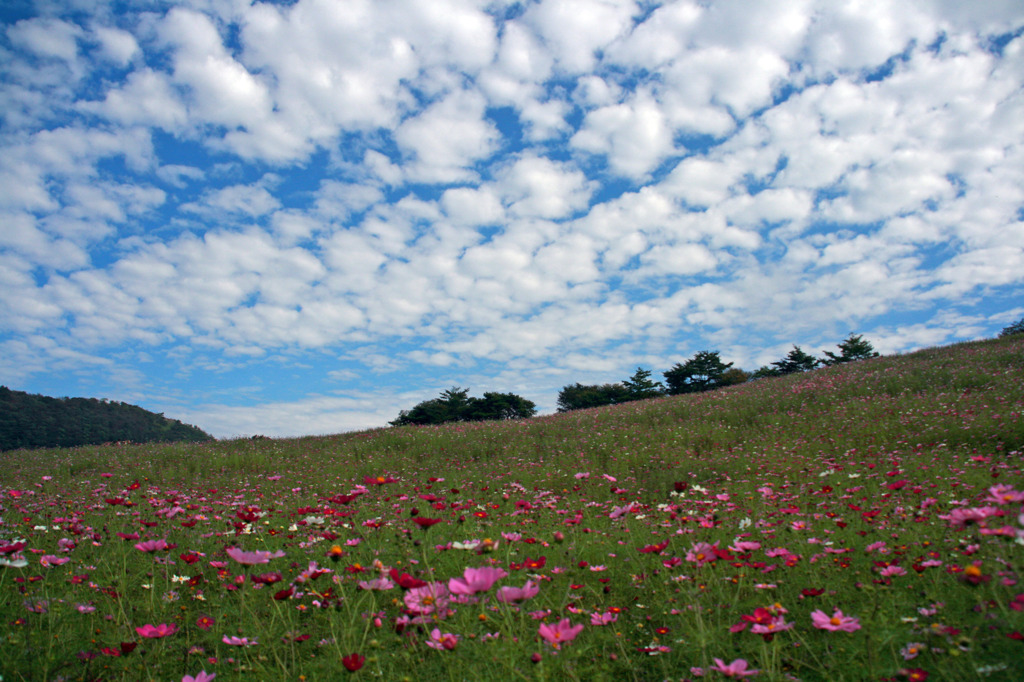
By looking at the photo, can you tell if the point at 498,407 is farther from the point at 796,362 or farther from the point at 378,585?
the point at 378,585

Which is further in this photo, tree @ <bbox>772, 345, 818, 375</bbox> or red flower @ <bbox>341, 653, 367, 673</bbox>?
tree @ <bbox>772, 345, 818, 375</bbox>

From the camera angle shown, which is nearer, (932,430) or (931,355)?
(932,430)

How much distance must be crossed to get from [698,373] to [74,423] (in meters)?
36.4

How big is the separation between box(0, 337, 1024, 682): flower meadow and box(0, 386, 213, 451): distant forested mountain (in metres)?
19.9

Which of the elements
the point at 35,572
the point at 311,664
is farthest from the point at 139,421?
the point at 311,664

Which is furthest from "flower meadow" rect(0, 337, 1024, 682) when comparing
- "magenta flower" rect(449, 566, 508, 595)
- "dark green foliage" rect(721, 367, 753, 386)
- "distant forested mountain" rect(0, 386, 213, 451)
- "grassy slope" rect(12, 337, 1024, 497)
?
"dark green foliage" rect(721, 367, 753, 386)

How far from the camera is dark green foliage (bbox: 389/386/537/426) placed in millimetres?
33375

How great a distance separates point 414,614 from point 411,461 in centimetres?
843

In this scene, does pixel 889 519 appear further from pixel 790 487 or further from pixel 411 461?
pixel 411 461

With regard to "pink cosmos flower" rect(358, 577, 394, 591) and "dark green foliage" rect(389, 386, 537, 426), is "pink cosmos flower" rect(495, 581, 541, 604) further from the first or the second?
"dark green foliage" rect(389, 386, 537, 426)

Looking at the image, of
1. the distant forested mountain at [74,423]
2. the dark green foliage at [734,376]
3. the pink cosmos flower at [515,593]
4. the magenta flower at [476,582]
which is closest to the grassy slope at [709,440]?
the pink cosmos flower at [515,593]

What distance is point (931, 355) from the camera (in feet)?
57.2

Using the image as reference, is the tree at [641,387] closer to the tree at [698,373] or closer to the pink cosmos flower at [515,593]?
the tree at [698,373]

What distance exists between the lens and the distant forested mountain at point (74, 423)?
2381cm
